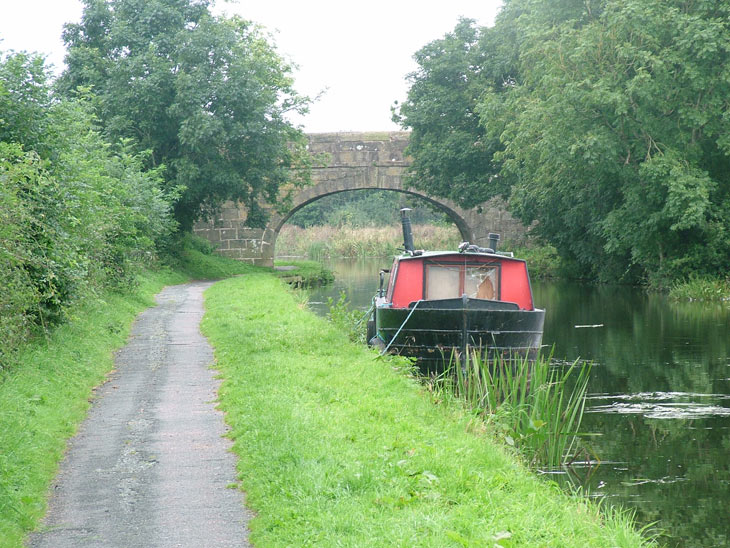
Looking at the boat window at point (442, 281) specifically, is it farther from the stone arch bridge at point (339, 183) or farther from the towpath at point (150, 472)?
the stone arch bridge at point (339, 183)

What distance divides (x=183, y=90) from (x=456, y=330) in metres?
15.1

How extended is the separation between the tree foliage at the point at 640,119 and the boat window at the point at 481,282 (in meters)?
7.45

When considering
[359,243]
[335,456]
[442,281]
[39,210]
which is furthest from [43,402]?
[359,243]

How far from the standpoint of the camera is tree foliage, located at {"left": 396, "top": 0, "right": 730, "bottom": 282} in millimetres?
19016

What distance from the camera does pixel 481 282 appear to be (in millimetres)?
13281

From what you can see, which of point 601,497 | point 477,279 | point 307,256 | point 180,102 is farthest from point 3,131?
point 307,256

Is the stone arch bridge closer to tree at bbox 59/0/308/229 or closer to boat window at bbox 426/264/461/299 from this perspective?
tree at bbox 59/0/308/229

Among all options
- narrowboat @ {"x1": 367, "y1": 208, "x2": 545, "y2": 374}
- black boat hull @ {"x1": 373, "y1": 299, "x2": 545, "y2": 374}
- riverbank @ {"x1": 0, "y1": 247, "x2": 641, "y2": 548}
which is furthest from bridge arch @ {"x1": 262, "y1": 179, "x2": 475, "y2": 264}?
riverbank @ {"x1": 0, "y1": 247, "x2": 641, "y2": 548}

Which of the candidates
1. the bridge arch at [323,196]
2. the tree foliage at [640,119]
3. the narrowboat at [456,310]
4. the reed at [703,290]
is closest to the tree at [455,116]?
the bridge arch at [323,196]

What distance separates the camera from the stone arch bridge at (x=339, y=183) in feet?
109

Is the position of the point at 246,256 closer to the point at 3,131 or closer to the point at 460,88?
the point at 460,88

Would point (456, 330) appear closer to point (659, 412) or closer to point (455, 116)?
point (659, 412)

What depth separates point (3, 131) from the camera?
33.8ft

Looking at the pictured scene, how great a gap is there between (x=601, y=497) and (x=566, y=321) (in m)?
11.7
